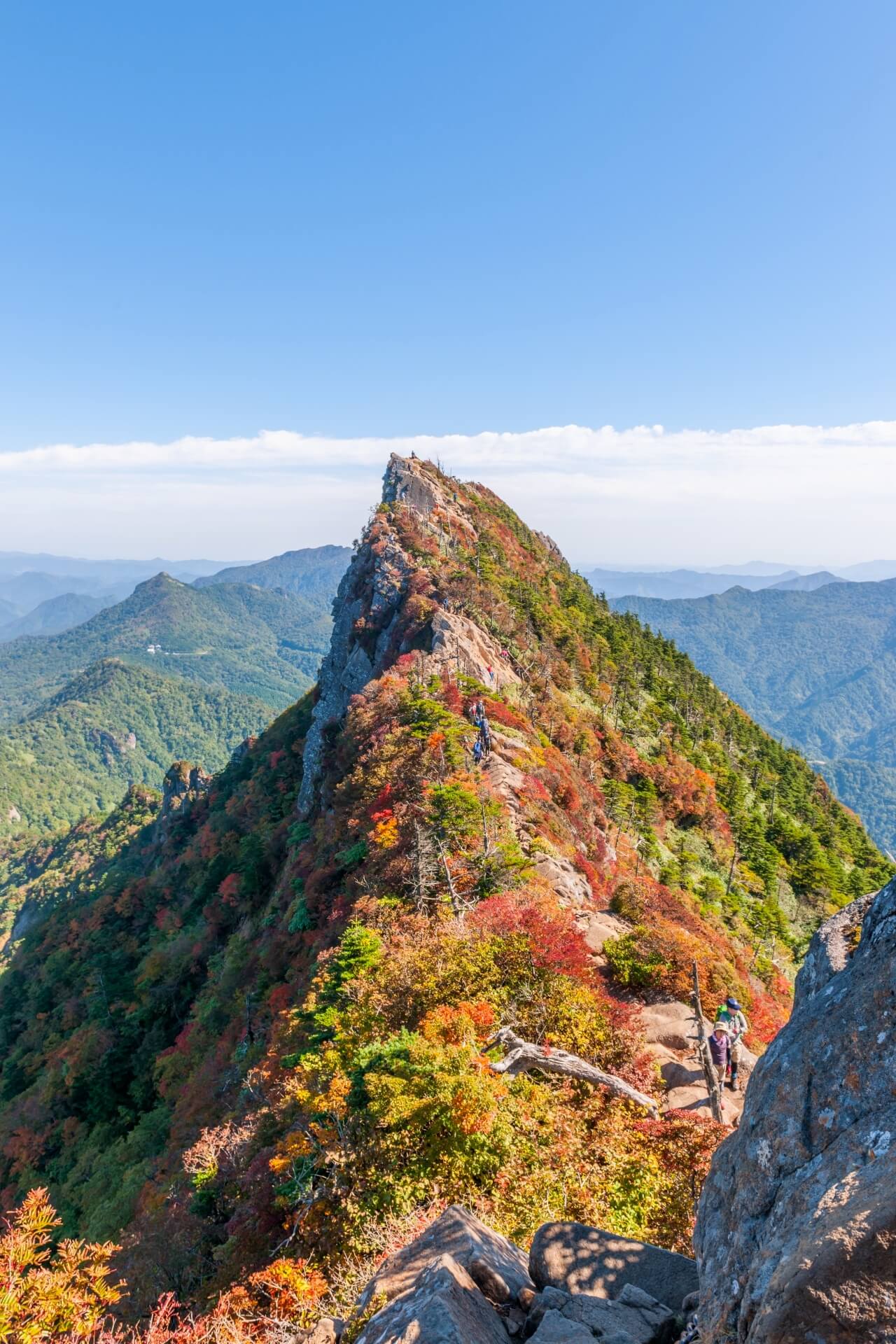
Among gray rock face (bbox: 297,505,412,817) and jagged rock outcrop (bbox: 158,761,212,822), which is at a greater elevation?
gray rock face (bbox: 297,505,412,817)

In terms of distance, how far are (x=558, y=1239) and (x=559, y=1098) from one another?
5.65m

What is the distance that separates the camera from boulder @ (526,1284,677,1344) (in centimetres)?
711

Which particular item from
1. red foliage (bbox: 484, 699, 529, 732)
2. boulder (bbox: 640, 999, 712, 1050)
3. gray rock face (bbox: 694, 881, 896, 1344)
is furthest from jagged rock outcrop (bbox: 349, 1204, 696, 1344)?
red foliage (bbox: 484, 699, 529, 732)

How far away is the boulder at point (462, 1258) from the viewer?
8148mm

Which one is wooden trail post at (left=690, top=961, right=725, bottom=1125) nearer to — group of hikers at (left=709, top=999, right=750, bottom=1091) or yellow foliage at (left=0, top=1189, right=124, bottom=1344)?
group of hikers at (left=709, top=999, right=750, bottom=1091)

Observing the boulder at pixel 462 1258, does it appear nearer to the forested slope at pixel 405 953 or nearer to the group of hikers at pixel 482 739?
the forested slope at pixel 405 953

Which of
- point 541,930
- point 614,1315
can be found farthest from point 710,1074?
point 614,1315

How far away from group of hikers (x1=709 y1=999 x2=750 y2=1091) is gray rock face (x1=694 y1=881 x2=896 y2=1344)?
953cm

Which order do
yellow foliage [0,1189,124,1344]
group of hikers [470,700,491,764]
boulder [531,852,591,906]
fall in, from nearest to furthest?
yellow foliage [0,1189,124,1344], boulder [531,852,591,906], group of hikers [470,700,491,764]

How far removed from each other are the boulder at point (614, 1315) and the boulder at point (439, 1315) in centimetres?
58

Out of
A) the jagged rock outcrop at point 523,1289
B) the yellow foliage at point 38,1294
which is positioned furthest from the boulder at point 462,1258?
the yellow foliage at point 38,1294

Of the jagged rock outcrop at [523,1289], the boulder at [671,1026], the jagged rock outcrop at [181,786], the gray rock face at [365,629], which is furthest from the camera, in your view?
the jagged rock outcrop at [181,786]

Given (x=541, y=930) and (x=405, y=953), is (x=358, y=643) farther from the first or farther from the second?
(x=541, y=930)

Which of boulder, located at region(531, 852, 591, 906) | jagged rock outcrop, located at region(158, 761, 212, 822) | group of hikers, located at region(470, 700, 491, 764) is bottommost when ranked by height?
jagged rock outcrop, located at region(158, 761, 212, 822)
